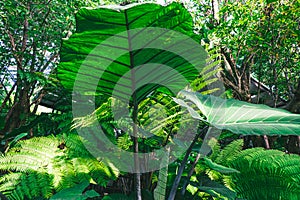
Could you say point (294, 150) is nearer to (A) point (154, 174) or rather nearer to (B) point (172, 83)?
(A) point (154, 174)

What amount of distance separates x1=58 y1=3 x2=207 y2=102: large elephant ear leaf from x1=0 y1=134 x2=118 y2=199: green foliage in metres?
0.50

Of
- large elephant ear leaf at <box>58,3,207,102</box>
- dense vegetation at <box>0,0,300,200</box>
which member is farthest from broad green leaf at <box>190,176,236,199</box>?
large elephant ear leaf at <box>58,3,207,102</box>

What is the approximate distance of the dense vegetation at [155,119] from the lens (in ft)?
→ 3.25

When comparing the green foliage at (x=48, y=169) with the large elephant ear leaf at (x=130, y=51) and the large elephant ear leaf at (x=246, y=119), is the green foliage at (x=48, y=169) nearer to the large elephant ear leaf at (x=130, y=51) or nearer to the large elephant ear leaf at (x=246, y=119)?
the large elephant ear leaf at (x=130, y=51)

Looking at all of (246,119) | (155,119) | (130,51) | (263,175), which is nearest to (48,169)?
(155,119)

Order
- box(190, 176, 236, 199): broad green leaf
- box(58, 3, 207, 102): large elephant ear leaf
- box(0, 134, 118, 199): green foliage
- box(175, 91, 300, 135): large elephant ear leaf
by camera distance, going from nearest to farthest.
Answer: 1. box(175, 91, 300, 135): large elephant ear leaf
2. box(58, 3, 207, 102): large elephant ear leaf
3. box(190, 176, 236, 199): broad green leaf
4. box(0, 134, 118, 199): green foliage

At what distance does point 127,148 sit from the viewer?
174 cm

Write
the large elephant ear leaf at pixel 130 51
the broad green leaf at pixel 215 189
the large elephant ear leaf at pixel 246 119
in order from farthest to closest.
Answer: the broad green leaf at pixel 215 189, the large elephant ear leaf at pixel 130 51, the large elephant ear leaf at pixel 246 119

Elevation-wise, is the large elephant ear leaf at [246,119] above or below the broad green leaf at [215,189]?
above

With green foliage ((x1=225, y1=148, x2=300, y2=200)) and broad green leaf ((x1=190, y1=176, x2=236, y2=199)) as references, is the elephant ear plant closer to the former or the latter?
broad green leaf ((x1=190, y1=176, x2=236, y2=199))

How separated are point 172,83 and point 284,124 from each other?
580 millimetres

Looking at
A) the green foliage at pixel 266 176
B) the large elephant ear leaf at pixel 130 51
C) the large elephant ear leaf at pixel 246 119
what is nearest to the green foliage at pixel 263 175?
the green foliage at pixel 266 176

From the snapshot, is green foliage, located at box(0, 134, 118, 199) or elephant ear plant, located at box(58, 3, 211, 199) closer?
elephant ear plant, located at box(58, 3, 211, 199)

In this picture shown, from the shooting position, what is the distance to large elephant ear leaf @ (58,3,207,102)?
950 mm
